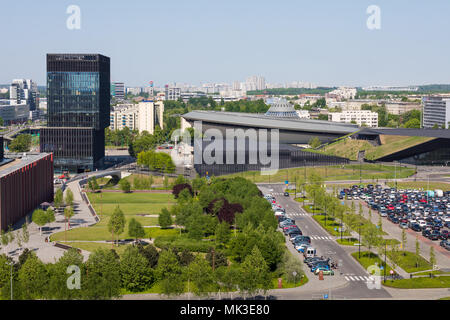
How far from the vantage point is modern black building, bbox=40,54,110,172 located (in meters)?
78.6

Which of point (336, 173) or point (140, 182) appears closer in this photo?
point (140, 182)

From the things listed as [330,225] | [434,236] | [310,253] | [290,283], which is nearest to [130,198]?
[330,225]

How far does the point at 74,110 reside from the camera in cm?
8019

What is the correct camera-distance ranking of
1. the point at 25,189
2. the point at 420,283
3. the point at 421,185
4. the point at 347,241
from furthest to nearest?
the point at 421,185
the point at 25,189
the point at 347,241
the point at 420,283

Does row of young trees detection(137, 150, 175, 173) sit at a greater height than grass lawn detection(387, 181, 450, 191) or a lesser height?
greater

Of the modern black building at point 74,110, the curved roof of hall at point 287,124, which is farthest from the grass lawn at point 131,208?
the curved roof of hall at point 287,124

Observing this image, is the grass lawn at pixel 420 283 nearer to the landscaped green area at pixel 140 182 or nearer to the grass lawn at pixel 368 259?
the grass lawn at pixel 368 259

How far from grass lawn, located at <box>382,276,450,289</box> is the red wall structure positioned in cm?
2645

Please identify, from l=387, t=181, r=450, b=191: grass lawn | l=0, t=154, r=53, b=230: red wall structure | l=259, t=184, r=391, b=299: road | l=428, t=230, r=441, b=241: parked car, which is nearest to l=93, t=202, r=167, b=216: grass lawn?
l=0, t=154, r=53, b=230: red wall structure

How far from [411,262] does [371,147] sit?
168 ft

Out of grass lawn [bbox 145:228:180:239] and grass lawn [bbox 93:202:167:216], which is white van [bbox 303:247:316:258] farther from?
grass lawn [bbox 93:202:167:216]

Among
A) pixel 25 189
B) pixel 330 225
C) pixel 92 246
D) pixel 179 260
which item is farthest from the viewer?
pixel 25 189

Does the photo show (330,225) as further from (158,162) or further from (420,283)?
(158,162)

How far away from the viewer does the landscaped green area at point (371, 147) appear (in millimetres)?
80500
